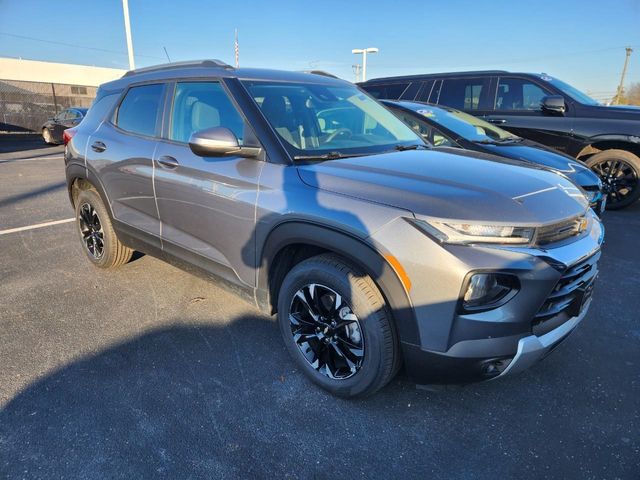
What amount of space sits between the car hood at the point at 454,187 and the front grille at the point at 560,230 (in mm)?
38

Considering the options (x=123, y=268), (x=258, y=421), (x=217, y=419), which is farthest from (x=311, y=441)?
(x=123, y=268)

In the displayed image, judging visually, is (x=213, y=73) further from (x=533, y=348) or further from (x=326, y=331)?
(x=533, y=348)

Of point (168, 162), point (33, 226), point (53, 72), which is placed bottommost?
point (33, 226)

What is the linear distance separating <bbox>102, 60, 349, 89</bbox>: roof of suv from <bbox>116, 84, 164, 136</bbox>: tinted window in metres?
0.10

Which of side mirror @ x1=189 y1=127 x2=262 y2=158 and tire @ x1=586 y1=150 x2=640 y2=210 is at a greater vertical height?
side mirror @ x1=189 y1=127 x2=262 y2=158

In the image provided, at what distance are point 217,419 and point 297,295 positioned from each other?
78 cm

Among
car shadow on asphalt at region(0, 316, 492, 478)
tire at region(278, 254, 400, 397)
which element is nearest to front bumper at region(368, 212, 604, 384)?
tire at region(278, 254, 400, 397)

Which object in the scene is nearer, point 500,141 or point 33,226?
point 500,141

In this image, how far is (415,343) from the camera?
80.1 inches

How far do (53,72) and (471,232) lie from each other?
5077 cm

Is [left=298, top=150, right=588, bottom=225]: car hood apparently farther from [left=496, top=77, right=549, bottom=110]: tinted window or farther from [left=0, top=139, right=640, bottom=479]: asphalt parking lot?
[left=496, top=77, right=549, bottom=110]: tinted window

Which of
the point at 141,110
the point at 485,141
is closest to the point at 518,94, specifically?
the point at 485,141

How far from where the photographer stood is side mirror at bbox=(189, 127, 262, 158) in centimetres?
244

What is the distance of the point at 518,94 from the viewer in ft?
24.0
